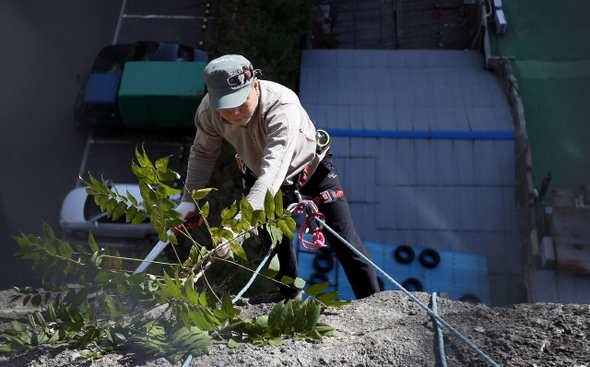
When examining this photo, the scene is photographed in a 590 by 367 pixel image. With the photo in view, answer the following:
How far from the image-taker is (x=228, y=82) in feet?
11.4

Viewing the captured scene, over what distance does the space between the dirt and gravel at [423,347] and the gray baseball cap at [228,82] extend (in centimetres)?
150

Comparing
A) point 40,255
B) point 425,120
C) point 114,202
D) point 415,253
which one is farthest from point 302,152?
point 425,120

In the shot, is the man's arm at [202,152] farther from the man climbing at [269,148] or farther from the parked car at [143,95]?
the parked car at [143,95]

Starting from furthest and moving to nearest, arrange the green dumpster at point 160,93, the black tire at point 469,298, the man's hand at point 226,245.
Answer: the green dumpster at point 160,93 < the black tire at point 469,298 < the man's hand at point 226,245

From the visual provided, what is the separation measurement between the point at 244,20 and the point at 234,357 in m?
12.8

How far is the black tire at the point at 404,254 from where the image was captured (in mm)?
10109

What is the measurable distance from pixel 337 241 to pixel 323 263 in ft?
18.1

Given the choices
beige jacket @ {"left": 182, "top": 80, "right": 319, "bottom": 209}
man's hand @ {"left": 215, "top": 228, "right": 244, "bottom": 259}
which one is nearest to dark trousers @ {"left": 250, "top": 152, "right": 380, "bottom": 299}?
beige jacket @ {"left": 182, "top": 80, "right": 319, "bottom": 209}

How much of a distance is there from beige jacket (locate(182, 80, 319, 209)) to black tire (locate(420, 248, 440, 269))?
6308mm

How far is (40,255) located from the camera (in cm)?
301

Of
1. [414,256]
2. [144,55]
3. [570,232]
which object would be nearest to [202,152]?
[414,256]

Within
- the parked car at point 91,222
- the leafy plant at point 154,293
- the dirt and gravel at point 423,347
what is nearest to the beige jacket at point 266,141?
the leafy plant at point 154,293

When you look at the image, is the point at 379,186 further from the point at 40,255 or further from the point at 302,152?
the point at 40,255

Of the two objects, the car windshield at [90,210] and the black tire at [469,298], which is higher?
the car windshield at [90,210]
